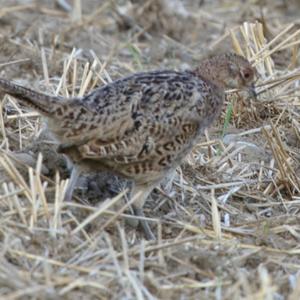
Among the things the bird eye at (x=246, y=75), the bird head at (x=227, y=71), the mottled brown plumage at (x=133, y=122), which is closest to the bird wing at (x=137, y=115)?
the mottled brown plumage at (x=133, y=122)

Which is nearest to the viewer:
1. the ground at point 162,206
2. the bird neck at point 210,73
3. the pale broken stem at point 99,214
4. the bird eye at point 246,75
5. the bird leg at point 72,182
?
the ground at point 162,206

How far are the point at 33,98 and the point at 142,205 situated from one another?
0.89m

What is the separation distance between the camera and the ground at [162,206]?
4.82 meters

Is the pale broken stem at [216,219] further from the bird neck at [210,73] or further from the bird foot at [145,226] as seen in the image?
the bird neck at [210,73]

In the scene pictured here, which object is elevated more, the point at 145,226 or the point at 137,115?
the point at 137,115

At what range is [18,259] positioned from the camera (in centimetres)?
488

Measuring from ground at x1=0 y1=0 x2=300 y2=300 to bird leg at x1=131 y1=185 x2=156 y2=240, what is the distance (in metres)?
0.05

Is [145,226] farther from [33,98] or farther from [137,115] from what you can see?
[33,98]

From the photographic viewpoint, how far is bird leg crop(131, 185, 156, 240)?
552 centimetres

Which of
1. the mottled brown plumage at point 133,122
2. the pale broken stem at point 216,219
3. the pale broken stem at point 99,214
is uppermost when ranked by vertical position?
the mottled brown plumage at point 133,122

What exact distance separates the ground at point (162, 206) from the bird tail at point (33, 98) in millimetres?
266

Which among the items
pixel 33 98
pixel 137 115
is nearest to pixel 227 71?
pixel 137 115

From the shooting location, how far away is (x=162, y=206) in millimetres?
5984

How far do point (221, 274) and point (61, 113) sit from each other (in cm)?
123
